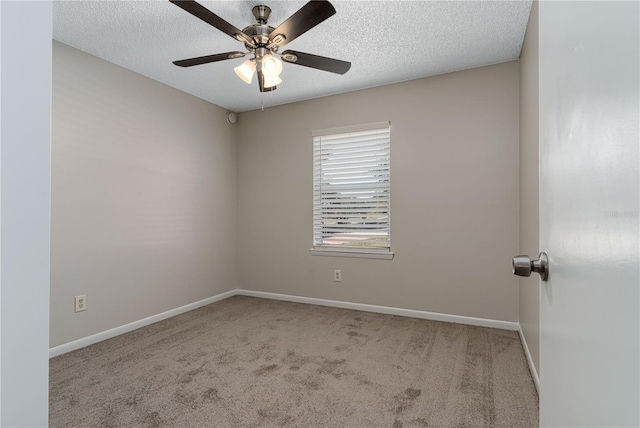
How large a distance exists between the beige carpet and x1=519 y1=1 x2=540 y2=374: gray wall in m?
0.33

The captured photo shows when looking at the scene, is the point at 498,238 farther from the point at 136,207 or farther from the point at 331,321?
→ the point at 136,207

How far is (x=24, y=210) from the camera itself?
48 cm

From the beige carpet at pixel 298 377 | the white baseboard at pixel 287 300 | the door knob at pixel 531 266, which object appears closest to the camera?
the door knob at pixel 531 266

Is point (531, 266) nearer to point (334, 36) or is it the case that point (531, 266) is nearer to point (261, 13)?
point (261, 13)

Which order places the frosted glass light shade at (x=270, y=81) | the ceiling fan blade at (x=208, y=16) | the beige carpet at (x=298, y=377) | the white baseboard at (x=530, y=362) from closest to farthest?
the ceiling fan blade at (x=208, y=16) → the beige carpet at (x=298, y=377) → the white baseboard at (x=530, y=362) → the frosted glass light shade at (x=270, y=81)

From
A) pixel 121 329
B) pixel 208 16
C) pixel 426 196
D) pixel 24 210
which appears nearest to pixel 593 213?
pixel 24 210

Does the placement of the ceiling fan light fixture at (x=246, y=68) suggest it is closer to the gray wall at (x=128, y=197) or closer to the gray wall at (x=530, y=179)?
the gray wall at (x=128, y=197)

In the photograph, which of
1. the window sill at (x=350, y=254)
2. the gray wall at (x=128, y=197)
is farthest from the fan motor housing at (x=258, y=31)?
the window sill at (x=350, y=254)

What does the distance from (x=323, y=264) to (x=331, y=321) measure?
79 cm

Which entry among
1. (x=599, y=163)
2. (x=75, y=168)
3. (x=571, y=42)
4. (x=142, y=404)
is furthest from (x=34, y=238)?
(x=75, y=168)

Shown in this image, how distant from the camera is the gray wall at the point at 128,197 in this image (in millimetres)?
2736

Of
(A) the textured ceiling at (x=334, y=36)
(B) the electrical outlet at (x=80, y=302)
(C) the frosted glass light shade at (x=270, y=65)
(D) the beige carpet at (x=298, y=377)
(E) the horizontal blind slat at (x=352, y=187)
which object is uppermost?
(A) the textured ceiling at (x=334, y=36)

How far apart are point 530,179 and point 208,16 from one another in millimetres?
2341

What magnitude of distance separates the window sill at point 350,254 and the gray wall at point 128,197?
1.26m
